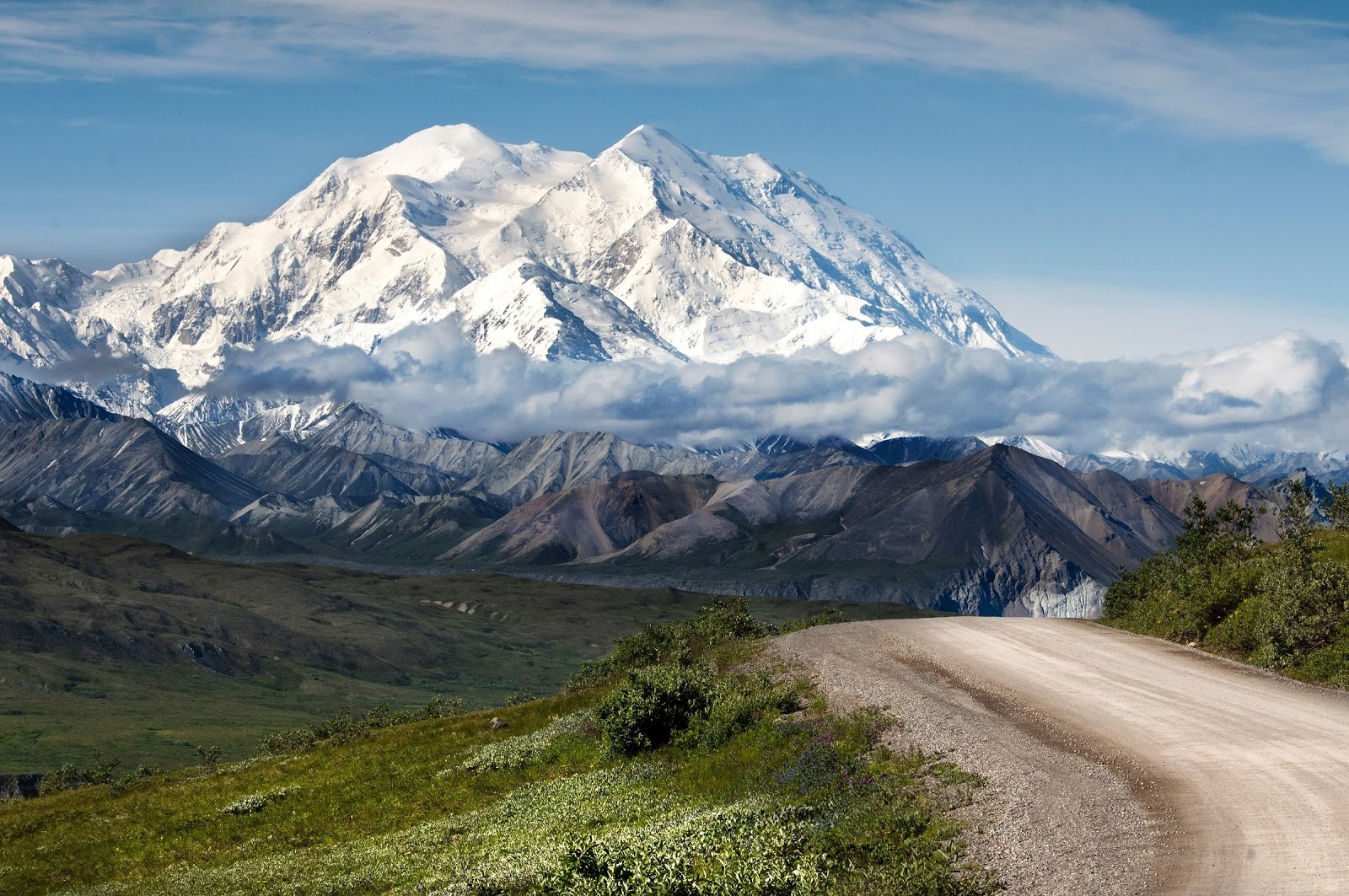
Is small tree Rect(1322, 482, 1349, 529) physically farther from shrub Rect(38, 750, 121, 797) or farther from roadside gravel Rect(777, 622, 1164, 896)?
shrub Rect(38, 750, 121, 797)

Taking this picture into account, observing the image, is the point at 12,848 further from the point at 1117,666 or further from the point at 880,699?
the point at 1117,666

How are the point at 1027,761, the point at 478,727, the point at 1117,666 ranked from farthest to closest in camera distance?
1. the point at 478,727
2. the point at 1117,666
3. the point at 1027,761

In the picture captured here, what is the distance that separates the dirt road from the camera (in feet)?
68.1

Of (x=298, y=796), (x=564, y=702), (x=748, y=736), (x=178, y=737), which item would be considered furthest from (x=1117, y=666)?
(x=178, y=737)

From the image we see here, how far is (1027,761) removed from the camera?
27344mm

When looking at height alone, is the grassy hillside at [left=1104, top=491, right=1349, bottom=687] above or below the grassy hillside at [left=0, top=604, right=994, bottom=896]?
above

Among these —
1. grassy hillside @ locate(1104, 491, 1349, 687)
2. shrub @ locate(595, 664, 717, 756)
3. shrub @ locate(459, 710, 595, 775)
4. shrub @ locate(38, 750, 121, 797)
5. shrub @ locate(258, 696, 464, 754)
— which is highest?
grassy hillside @ locate(1104, 491, 1349, 687)

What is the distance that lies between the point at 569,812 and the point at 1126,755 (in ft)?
37.0

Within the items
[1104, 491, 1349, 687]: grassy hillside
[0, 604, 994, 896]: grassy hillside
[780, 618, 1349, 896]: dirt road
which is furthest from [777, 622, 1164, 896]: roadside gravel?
[1104, 491, 1349, 687]: grassy hillside

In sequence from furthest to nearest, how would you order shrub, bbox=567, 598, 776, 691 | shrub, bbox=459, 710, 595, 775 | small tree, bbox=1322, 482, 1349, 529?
1. small tree, bbox=1322, 482, 1349, 529
2. shrub, bbox=567, 598, 776, 691
3. shrub, bbox=459, 710, 595, 775

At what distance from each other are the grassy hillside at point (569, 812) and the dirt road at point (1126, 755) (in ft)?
4.18

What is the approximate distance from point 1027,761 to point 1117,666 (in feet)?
46.2

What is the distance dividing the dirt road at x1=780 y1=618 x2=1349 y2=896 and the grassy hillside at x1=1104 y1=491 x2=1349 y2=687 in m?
1.24

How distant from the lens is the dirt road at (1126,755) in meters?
20.8
